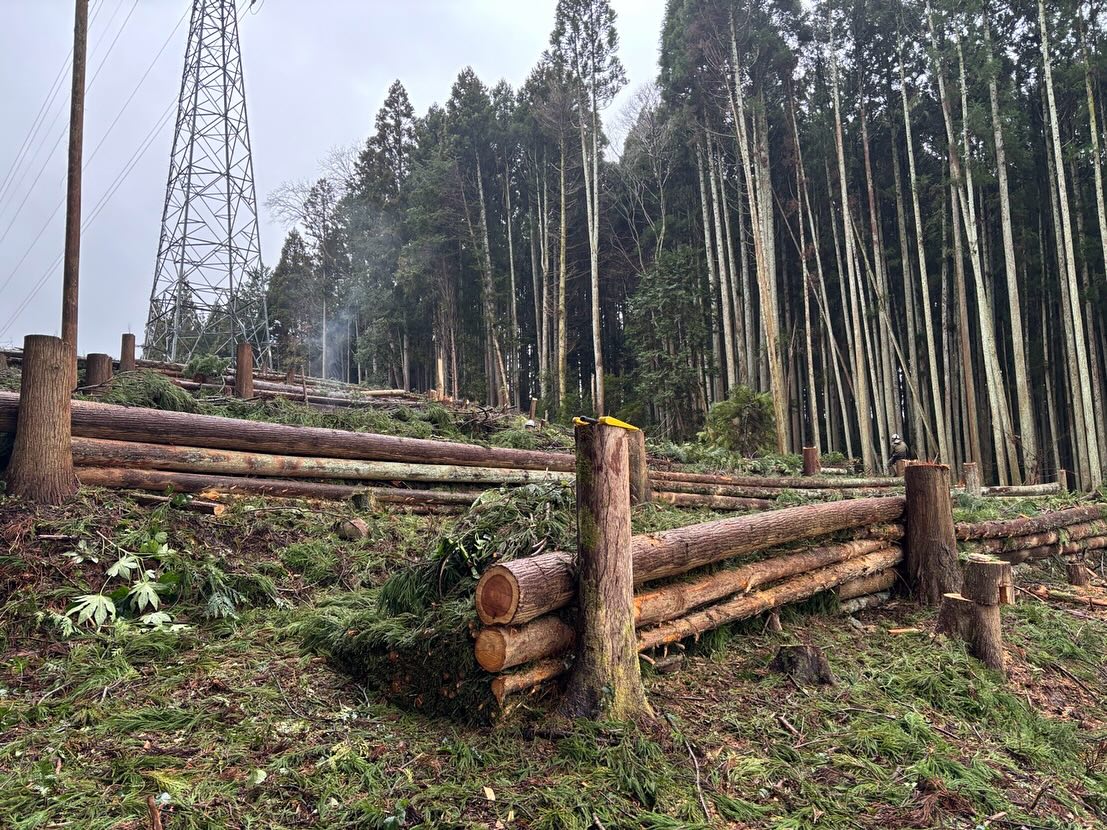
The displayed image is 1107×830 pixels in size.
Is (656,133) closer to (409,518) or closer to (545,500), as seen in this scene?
(409,518)

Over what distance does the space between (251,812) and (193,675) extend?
3.66 feet

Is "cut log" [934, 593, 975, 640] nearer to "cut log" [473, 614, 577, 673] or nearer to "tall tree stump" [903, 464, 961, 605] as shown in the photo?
"tall tree stump" [903, 464, 961, 605]

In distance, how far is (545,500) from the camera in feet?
11.3

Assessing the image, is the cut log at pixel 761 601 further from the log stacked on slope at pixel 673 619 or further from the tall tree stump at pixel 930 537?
the tall tree stump at pixel 930 537

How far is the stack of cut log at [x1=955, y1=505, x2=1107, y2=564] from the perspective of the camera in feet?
20.9

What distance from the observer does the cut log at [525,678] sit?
107 inches

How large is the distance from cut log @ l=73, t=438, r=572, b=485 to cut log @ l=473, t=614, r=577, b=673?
0.98 m

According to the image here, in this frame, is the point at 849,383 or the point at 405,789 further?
the point at 849,383

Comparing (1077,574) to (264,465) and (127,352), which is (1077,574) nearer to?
(264,465)

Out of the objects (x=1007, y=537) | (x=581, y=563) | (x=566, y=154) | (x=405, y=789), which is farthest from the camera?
(x=566, y=154)

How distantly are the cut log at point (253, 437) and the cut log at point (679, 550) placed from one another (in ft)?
12.3

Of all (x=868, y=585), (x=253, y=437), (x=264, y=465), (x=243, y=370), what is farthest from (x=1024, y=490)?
(x=243, y=370)

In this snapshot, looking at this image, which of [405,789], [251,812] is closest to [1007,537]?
[405,789]

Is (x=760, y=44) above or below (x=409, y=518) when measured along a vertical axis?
above
